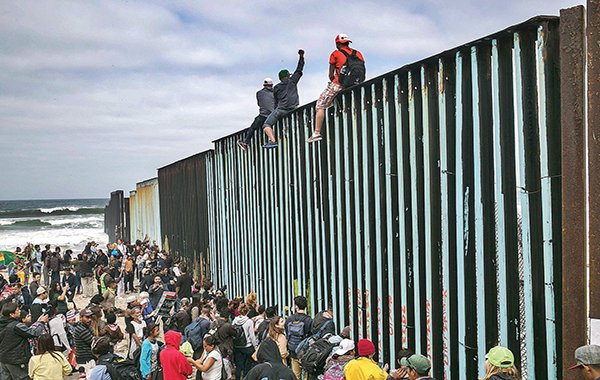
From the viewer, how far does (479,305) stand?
19.8 ft

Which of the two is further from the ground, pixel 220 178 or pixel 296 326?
pixel 220 178

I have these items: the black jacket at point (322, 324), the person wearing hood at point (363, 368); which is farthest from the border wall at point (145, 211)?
the person wearing hood at point (363, 368)

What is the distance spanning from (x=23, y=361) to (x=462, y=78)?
23.4 ft

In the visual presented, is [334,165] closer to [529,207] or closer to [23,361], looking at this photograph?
[529,207]

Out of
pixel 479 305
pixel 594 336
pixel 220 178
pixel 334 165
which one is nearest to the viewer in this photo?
pixel 594 336

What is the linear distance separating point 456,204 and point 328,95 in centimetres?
334

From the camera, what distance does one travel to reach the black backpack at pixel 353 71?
8.68 metres

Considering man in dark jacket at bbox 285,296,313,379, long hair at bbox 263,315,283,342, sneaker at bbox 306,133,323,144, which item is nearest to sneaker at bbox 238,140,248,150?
sneaker at bbox 306,133,323,144

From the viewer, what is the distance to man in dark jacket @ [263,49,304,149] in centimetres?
1089

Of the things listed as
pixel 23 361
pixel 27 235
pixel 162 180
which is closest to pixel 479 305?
pixel 23 361

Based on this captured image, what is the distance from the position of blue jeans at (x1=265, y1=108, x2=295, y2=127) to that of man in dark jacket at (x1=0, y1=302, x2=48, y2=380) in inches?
210

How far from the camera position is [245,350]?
840 cm

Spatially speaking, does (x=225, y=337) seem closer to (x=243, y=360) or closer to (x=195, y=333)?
(x=195, y=333)

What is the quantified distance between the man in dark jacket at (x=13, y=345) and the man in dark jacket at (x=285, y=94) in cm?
516
